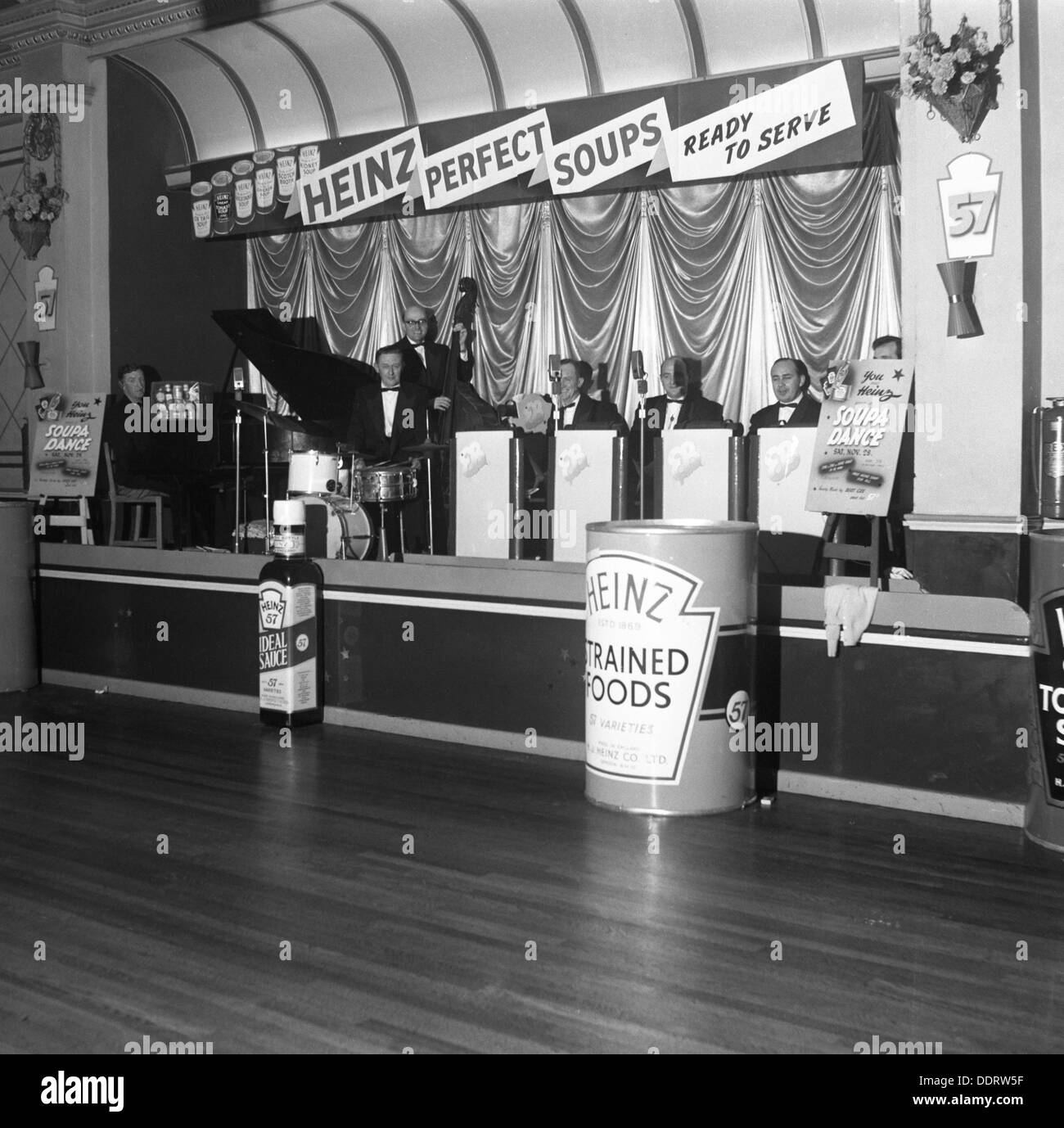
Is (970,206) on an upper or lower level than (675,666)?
upper

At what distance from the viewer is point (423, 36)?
31.0 ft

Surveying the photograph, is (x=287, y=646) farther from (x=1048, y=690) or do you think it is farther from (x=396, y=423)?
(x=396, y=423)

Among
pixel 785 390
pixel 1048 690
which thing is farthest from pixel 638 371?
pixel 1048 690

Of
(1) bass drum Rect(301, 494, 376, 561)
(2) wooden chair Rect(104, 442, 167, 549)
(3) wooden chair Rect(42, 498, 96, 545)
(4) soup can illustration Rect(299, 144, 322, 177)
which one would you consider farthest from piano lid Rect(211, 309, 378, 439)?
(1) bass drum Rect(301, 494, 376, 561)

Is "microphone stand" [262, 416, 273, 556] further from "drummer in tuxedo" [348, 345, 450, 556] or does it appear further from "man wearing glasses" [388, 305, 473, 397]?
"man wearing glasses" [388, 305, 473, 397]

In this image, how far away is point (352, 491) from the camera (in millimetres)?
6914

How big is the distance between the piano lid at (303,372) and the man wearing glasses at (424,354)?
0.32 meters

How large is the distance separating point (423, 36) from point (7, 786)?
6.88 meters

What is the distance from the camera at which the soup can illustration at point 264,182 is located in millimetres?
10031

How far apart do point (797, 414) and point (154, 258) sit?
4.96 m

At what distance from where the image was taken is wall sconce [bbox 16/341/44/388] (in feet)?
29.9

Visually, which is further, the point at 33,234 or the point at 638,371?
the point at 33,234

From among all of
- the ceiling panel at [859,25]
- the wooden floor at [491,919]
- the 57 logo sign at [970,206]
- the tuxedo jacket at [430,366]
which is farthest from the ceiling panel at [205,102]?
the wooden floor at [491,919]

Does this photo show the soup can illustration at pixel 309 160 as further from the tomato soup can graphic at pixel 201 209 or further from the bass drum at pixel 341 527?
the bass drum at pixel 341 527
